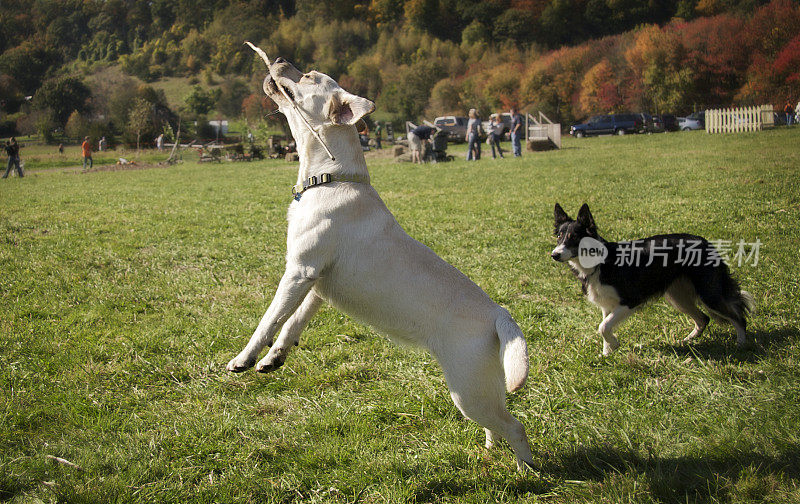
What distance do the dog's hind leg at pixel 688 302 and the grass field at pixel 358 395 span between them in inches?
4.2

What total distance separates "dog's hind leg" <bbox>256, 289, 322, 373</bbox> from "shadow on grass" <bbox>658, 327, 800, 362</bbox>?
9.40 feet

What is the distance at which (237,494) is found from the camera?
2.58 meters

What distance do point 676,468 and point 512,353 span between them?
112cm

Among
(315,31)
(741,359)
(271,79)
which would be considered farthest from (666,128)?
(315,31)

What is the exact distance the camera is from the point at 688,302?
171 inches

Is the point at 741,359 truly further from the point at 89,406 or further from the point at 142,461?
the point at 89,406

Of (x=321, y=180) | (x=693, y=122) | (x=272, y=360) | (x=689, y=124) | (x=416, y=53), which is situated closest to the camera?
(x=272, y=360)

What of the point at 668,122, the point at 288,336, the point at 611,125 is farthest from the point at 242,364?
the point at 611,125

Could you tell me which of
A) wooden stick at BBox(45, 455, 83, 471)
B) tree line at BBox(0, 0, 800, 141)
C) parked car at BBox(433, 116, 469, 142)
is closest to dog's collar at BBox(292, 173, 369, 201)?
wooden stick at BBox(45, 455, 83, 471)

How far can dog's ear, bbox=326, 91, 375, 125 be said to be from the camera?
2643mm

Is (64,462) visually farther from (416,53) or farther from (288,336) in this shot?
(416,53)

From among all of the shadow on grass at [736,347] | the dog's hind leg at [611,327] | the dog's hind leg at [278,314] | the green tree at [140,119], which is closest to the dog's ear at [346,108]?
the dog's hind leg at [278,314]

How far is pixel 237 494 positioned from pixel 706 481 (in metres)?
2.27

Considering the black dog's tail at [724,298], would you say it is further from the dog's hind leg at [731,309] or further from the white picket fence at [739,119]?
the white picket fence at [739,119]
